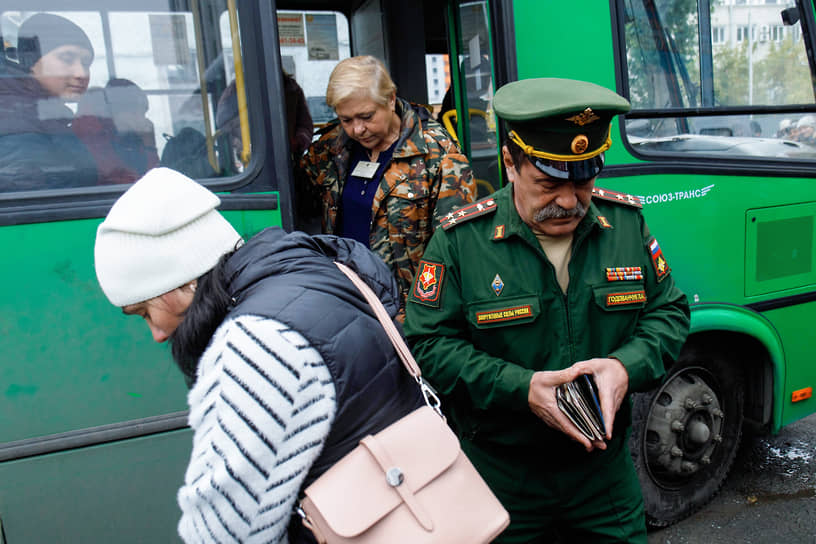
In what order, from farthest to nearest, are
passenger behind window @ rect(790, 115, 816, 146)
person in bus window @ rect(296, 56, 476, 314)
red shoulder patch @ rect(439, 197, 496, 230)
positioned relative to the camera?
passenger behind window @ rect(790, 115, 816, 146) → person in bus window @ rect(296, 56, 476, 314) → red shoulder patch @ rect(439, 197, 496, 230)

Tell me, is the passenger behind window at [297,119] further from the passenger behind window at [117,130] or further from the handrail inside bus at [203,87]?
the passenger behind window at [117,130]

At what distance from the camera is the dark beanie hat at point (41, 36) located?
1.94 m

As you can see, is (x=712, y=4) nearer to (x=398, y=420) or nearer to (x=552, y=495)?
(x=552, y=495)

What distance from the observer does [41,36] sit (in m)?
1.96

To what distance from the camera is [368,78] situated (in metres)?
2.63

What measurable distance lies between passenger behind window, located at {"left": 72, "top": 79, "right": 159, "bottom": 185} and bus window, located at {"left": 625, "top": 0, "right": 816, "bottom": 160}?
1.81 meters

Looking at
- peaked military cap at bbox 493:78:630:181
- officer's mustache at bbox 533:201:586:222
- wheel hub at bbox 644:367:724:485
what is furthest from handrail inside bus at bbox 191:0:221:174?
wheel hub at bbox 644:367:724:485

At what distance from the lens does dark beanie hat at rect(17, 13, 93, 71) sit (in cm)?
194

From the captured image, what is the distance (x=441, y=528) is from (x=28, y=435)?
145cm

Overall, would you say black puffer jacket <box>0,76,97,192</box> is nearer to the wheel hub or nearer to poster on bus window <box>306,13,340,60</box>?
poster on bus window <box>306,13,340,60</box>

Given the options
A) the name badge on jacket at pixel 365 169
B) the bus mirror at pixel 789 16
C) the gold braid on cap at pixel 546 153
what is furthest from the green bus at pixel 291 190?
the gold braid on cap at pixel 546 153

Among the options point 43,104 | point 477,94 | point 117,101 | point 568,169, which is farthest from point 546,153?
point 477,94

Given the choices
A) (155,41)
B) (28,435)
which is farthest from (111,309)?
(155,41)

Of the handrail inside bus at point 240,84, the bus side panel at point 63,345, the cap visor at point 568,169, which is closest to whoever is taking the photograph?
the cap visor at point 568,169
